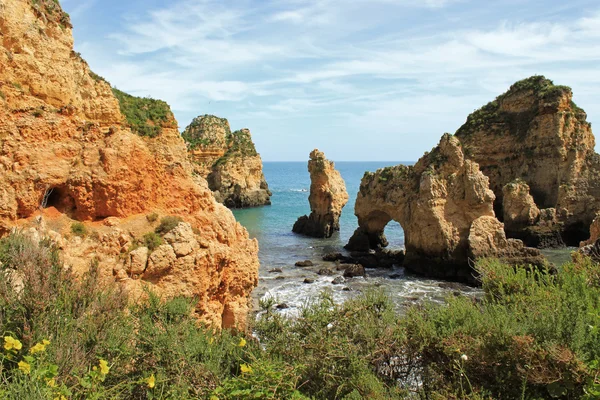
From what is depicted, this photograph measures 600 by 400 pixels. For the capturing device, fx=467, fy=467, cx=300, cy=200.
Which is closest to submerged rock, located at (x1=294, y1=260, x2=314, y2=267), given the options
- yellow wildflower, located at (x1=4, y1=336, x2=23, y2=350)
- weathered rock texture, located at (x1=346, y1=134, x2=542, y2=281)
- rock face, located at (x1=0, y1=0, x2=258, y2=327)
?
weathered rock texture, located at (x1=346, y1=134, x2=542, y2=281)

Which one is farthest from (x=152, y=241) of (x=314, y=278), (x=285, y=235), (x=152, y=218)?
(x=285, y=235)

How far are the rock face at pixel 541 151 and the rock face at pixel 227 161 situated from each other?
3852cm

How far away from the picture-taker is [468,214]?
28609mm

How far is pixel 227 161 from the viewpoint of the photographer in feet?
243

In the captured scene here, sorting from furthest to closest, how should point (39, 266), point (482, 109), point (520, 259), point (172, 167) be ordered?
point (482, 109) < point (520, 259) < point (172, 167) < point (39, 266)

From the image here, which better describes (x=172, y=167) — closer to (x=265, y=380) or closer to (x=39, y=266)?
(x=39, y=266)

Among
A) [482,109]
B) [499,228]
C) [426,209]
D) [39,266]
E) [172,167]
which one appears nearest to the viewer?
[39,266]

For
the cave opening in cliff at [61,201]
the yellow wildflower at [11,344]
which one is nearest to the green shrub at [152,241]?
the cave opening in cliff at [61,201]

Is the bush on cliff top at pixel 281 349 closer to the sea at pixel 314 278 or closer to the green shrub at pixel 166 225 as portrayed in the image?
the green shrub at pixel 166 225

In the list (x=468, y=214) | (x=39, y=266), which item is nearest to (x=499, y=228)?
(x=468, y=214)

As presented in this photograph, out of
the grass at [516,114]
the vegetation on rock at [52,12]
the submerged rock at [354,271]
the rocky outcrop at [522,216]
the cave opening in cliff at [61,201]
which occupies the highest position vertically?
the grass at [516,114]

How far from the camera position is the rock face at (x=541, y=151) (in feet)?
123

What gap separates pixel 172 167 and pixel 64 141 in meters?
2.57

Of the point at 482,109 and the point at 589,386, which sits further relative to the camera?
the point at 482,109
